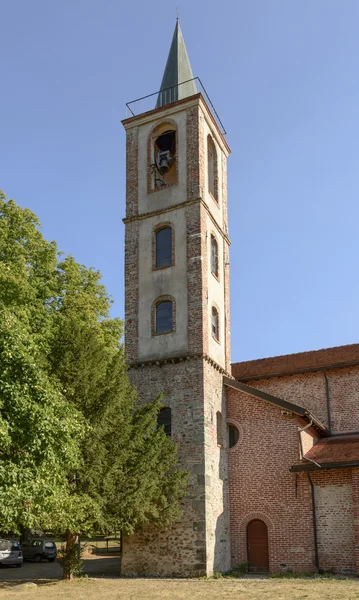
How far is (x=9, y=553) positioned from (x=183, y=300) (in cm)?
1222

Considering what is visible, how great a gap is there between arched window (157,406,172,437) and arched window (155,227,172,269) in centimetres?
568

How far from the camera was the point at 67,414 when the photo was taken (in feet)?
45.2

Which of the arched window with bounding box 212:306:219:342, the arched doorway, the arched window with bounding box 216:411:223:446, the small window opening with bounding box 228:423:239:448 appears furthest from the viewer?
the arched window with bounding box 212:306:219:342

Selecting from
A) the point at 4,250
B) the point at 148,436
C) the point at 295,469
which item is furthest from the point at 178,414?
the point at 4,250

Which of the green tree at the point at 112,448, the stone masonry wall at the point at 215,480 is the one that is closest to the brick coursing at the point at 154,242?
the stone masonry wall at the point at 215,480

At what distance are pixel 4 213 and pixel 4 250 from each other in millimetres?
2149

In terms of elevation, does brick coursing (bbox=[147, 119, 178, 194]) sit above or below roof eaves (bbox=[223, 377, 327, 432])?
above

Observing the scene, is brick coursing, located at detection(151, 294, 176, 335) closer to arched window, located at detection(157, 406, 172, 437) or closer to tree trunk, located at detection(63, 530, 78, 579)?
arched window, located at detection(157, 406, 172, 437)

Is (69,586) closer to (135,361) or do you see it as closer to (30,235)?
(135,361)

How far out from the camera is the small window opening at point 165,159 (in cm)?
2630

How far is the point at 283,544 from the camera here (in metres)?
20.9

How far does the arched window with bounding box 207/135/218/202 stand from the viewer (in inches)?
1053

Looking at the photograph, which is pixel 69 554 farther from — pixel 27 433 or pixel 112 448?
pixel 27 433

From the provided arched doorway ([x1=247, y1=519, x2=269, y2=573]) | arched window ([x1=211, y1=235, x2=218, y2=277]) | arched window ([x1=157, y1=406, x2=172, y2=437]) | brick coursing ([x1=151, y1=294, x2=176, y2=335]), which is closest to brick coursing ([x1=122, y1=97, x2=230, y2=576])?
arched window ([x1=157, y1=406, x2=172, y2=437])
